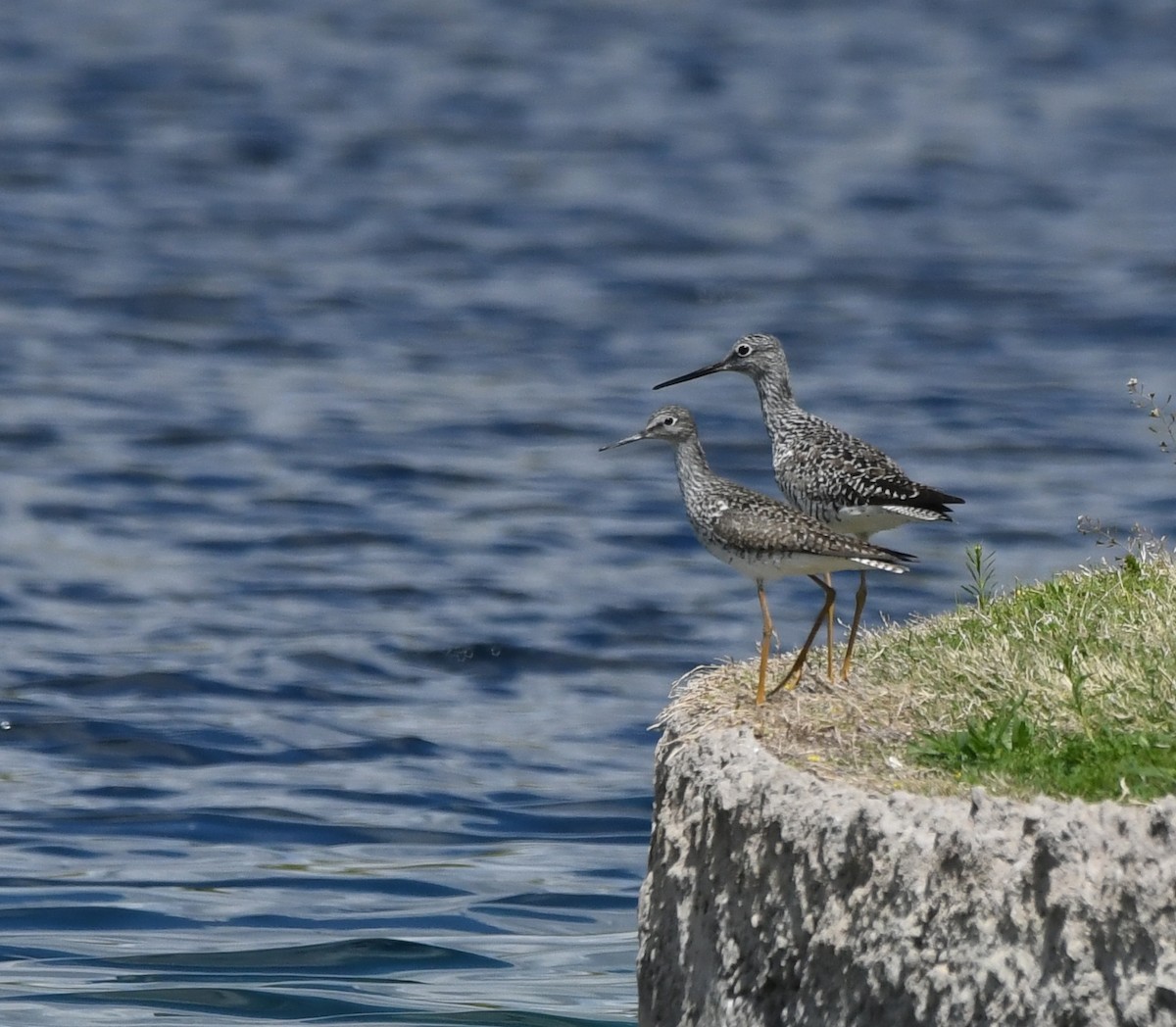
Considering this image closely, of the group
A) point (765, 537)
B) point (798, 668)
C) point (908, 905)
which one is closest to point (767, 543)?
point (765, 537)

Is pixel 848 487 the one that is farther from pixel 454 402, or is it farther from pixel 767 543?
pixel 454 402

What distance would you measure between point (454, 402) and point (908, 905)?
63.9ft

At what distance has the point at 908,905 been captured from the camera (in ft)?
22.4

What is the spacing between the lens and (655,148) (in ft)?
128

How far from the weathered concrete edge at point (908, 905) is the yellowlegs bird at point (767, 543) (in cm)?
88

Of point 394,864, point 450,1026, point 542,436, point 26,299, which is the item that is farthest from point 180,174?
point 450,1026

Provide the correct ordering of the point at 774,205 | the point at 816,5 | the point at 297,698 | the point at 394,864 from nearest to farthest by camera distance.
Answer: the point at 394,864, the point at 297,698, the point at 774,205, the point at 816,5

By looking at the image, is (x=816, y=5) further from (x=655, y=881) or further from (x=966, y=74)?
(x=655, y=881)

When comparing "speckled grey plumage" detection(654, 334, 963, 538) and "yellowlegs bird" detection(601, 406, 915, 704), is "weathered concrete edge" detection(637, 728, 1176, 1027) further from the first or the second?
"speckled grey plumage" detection(654, 334, 963, 538)

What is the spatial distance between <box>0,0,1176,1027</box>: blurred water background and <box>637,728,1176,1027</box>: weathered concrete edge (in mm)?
2728

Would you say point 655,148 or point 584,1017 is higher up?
point 655,148

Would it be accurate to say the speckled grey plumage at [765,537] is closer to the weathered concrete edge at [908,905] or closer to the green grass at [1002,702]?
the green grass at [1002,702]

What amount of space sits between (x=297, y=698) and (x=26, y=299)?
14.7 m

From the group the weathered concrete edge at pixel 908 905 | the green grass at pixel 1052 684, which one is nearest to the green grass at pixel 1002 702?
the green grass at pixel 1052 684
